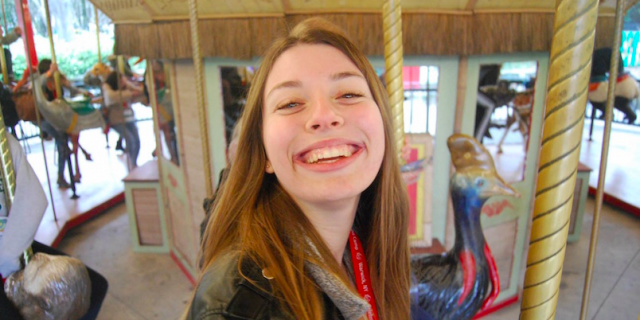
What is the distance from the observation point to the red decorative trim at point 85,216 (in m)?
3.69

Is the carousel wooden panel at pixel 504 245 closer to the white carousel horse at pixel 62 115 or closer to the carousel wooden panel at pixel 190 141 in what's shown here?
the carousel wooden panel at pixel 190 141

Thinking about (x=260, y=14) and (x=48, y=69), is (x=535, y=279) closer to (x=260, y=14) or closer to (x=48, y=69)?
(x=260, y=14)

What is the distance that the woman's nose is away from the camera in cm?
71

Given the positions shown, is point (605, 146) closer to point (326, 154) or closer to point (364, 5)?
point (326, 154)

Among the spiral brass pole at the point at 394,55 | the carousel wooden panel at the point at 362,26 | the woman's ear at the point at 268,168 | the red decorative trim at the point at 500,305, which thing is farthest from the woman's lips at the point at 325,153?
the red decorative trim at the point at 500,305

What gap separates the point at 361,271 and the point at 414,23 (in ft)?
5.58

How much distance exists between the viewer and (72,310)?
1441mm

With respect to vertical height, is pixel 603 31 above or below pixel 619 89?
above

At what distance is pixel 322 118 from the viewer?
71cm

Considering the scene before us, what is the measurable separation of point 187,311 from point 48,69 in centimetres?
425

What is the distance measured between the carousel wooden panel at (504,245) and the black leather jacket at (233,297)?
258 cm

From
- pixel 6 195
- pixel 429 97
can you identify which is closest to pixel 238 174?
pixel 6 195

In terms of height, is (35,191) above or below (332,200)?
below

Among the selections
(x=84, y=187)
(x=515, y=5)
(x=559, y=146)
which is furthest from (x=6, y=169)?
(x=84, y=187)
